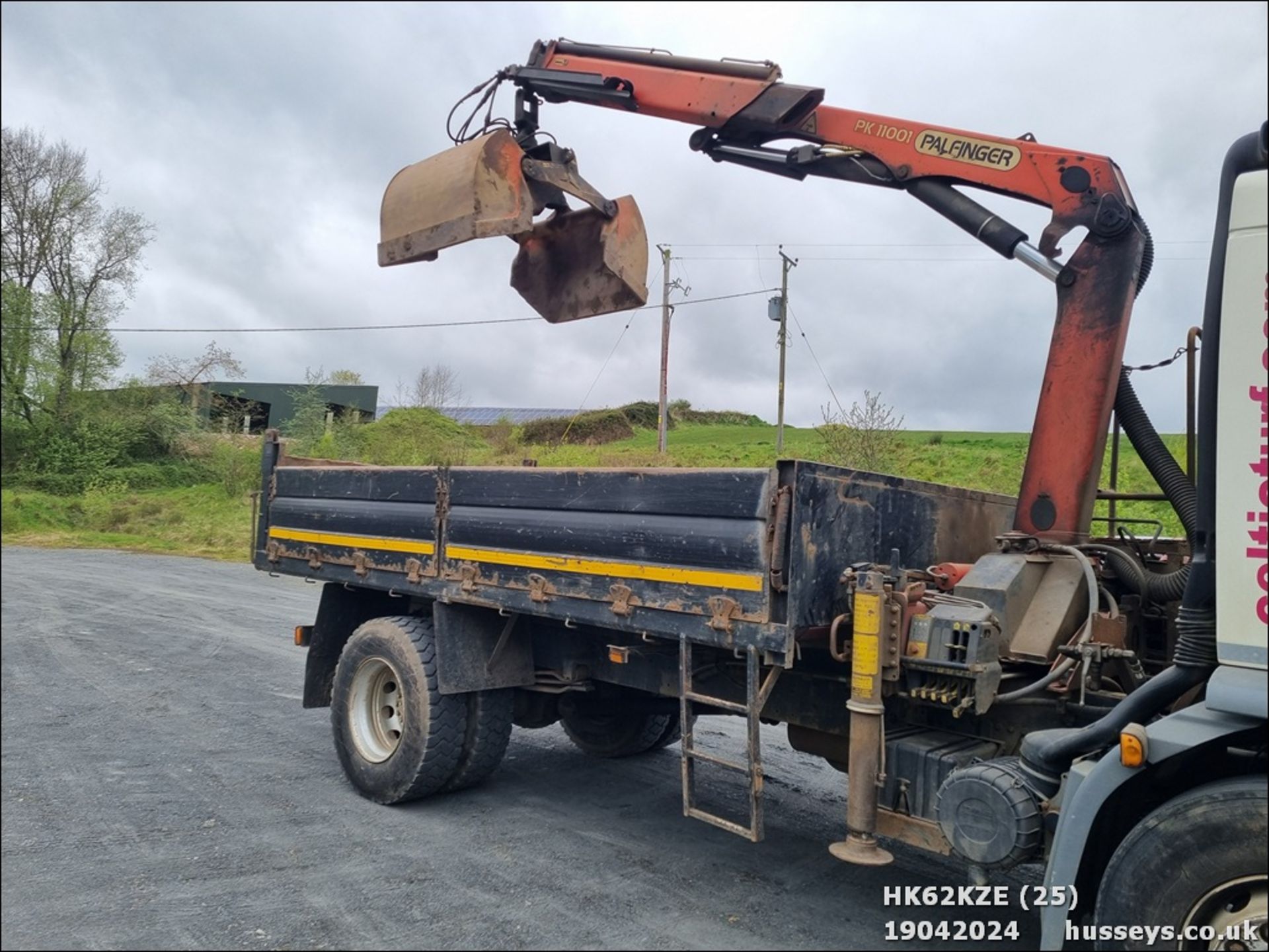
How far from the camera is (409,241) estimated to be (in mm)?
5480

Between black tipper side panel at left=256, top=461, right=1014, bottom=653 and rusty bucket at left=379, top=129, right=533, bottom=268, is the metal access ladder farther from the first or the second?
rusty bucket at left=379, top=129, right=533, bottom=268

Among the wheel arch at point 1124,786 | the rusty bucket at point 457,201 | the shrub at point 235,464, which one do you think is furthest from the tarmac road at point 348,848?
the rusty bucket at point 457,201

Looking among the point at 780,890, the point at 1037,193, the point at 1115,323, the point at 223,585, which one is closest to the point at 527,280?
the point at 1037,193

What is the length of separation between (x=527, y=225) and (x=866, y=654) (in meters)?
3.29

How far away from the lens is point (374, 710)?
555cm

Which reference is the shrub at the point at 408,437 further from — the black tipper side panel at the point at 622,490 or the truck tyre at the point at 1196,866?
the truck tyre at the point at 1196,866

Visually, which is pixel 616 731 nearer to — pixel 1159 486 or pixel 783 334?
pixel 1159 486

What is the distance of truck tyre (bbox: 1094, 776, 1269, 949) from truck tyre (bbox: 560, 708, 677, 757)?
138 inches

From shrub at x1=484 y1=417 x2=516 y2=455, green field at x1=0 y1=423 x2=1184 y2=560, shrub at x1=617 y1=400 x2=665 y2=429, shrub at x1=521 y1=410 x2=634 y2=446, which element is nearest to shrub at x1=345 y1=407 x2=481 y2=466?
green field at x1=0 y1=423 x2=1184 y2=560

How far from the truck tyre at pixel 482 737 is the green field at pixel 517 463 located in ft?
4.62

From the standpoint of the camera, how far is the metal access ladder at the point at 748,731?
362 cm

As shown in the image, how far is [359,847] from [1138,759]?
3.45 metres

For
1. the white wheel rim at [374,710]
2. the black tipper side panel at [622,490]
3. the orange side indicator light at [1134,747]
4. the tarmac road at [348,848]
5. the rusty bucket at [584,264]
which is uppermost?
the rusty bucket at [584,264]

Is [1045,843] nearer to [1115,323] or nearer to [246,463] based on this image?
[1115,323]
